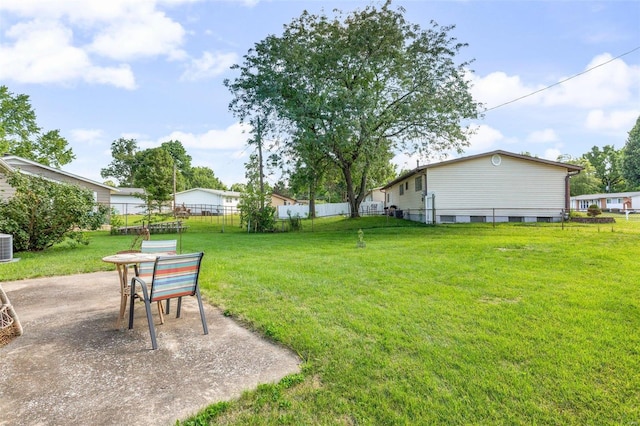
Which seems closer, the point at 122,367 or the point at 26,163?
the point at 122,367

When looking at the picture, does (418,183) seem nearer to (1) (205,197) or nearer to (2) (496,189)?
(2) (496,189)

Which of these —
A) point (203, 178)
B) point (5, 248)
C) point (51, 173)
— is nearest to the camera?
point (5, 248)

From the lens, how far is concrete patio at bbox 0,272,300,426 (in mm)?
2178

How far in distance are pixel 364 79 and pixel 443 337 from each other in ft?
57.7

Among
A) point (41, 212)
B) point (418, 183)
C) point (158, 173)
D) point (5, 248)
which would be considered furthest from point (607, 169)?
point (5, 248)

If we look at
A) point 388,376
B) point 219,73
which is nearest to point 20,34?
point 219,73

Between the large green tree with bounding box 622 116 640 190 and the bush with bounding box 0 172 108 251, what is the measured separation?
51227 millimetres

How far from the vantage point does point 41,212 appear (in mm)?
9578

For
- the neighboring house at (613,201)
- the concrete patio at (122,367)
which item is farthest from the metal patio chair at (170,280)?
the neighboring house at (613,201)

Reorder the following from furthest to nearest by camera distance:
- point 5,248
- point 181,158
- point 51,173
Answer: point 181,158 → point 51,173 → point 5,248

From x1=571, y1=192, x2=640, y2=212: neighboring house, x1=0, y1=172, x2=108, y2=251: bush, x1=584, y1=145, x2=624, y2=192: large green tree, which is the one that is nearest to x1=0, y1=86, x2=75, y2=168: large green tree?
x1=0, y1=172, x2=108, y2=251: bush

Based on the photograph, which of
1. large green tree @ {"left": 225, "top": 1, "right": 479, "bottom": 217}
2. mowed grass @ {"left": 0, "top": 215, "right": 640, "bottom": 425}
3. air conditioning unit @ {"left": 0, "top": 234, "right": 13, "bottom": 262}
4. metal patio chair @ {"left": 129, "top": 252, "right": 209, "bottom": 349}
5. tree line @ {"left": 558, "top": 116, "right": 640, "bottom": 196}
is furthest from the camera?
tree line @ {"left": 558, "top": 116, "right": 640, "bottom": 196}

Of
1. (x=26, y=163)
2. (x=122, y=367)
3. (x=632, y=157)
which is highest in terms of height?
(x=632, y=157)

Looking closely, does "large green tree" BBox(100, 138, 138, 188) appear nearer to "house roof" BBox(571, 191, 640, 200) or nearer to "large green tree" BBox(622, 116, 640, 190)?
"house roof" BBox(571, 191, 640, 200)
